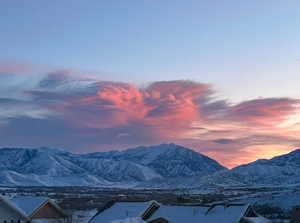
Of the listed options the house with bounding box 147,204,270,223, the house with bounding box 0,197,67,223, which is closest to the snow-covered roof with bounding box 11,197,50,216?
the house with bounding box 0,197,67,223

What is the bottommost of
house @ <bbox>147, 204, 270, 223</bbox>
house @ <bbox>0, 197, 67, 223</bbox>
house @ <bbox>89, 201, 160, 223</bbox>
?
house @ <bbox>147, 204, 270, 223</bbox>

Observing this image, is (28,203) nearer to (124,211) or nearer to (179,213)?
(124,211)

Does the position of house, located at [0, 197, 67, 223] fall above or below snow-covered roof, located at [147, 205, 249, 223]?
above

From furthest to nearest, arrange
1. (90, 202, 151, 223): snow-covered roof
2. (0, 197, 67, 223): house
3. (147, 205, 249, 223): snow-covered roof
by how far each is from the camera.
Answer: (90, 202, 151, 223): snow-covered roof → (147, 205, 249, 223): snow-covered roof → (0, 197, 67, 223): house

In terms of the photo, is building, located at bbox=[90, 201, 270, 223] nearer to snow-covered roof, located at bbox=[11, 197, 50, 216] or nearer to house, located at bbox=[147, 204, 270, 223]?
house, located at bbox=[147, 204, 270, 223]

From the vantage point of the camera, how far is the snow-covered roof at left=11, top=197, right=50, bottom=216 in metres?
37.6

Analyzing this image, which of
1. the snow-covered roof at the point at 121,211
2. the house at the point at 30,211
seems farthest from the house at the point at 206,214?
the house at the point at 30,211

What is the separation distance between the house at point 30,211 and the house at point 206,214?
11.4m

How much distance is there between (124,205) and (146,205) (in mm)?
2090

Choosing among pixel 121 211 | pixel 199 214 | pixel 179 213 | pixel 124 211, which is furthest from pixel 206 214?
pixel 121 211

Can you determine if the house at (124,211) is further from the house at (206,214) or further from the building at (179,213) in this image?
the house at (206,214)

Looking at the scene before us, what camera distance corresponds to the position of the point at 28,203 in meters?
38.7

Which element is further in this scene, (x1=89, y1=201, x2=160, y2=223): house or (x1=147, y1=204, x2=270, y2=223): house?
(x1=89, y1=201, x2=160, y2=223): house

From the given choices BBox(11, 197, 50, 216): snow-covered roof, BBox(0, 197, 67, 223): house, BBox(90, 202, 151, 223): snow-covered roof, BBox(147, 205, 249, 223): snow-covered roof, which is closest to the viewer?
BBox(0, 197, 67, 223): house
